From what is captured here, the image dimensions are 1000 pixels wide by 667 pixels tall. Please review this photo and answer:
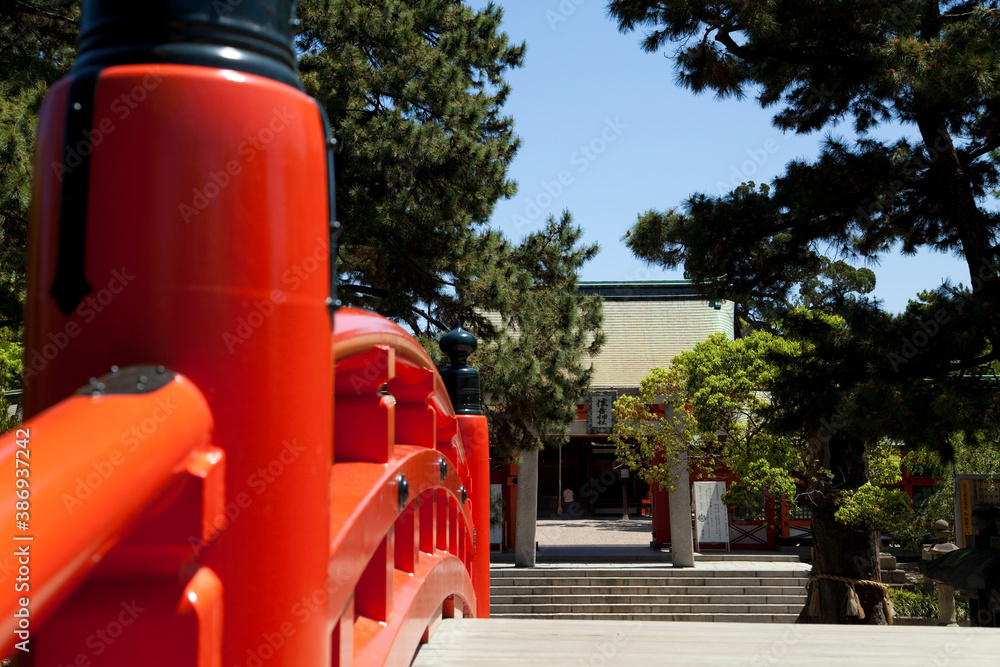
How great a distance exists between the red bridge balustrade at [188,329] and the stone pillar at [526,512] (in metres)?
13.0

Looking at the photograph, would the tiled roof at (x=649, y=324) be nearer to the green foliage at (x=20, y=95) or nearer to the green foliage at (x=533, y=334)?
the green foliage at (x=533, y=334)

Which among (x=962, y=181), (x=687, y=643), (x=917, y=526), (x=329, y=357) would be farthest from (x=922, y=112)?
(x=917, y=526)

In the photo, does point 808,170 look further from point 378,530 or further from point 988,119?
point 378,530

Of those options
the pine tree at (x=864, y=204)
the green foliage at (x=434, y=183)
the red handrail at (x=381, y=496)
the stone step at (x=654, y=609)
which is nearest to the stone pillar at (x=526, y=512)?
the stone step at (x=654, y=609)

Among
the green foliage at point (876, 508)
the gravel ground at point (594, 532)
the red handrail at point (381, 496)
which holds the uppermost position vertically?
the red handrail at point (381, 496)

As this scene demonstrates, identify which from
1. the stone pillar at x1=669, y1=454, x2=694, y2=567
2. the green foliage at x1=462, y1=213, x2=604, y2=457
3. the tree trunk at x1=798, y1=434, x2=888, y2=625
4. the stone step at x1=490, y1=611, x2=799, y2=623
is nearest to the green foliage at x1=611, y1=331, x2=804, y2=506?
the stone pillar at x1=669, y1=454, x2=694, y2=567

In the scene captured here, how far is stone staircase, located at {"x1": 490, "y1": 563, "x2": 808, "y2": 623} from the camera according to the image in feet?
41.0

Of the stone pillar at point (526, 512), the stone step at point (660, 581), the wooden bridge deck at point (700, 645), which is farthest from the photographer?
the stone pillar at point (526, 512)

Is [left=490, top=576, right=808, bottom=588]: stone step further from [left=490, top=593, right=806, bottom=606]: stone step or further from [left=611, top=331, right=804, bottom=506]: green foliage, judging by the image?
[left=611, top=331, right=804, bottom=506]: green foliage

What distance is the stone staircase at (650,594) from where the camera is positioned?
1250cm

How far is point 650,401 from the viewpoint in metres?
13.9

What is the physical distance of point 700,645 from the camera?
2.59 meters

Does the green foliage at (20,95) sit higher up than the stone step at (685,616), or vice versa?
the green foliage at (20,95)

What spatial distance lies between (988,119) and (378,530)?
6.90 metres
